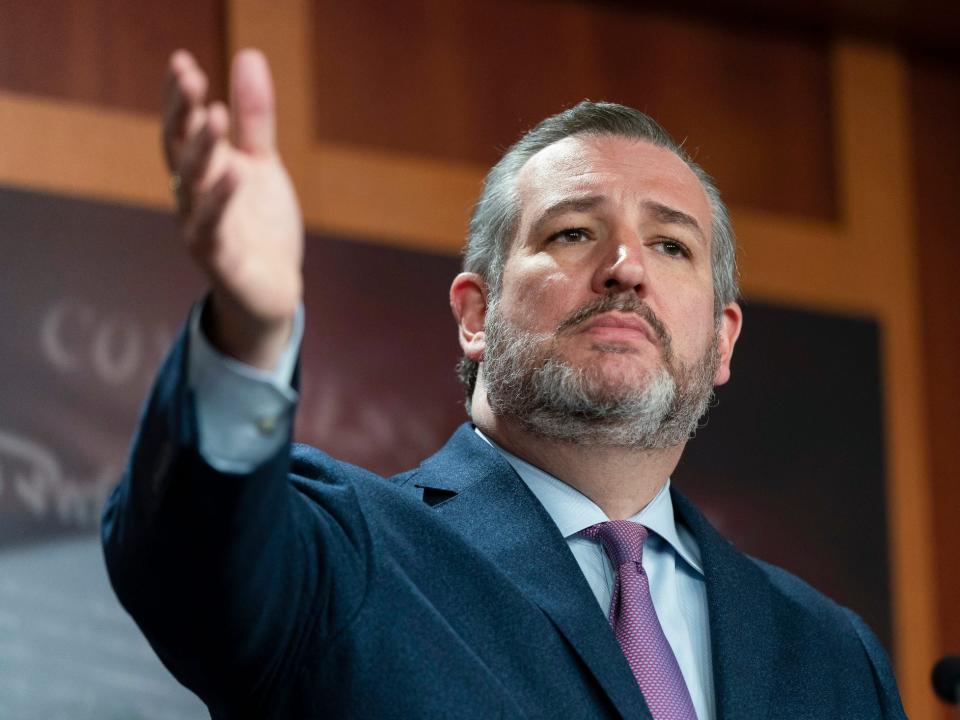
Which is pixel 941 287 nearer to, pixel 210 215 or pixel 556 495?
pixel 556 495

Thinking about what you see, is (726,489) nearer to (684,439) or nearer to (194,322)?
(684,439)

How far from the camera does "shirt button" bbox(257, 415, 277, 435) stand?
1386 millimetres

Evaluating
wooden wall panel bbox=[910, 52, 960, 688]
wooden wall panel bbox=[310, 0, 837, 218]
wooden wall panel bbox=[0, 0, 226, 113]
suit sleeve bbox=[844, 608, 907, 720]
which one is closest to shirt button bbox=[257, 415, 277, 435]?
suit sleeve bbox=[844, 608, 907, 720]

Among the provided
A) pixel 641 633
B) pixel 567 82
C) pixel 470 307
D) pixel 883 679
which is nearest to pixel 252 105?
pixel 641 633

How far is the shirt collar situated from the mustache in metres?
0.19

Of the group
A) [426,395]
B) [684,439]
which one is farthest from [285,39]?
[684,439]

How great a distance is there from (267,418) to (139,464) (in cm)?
13

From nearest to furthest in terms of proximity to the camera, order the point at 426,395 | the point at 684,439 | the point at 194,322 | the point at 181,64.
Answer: the point at 181,64, the point at 194,322, the point at 684,439, the point at 426,395

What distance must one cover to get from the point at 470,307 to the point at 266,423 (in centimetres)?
100

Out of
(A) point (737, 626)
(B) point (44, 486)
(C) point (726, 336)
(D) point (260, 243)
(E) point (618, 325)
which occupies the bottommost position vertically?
(B) point (44, 486)

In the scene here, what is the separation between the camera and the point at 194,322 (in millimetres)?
1379

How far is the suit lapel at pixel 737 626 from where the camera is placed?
185 centimetres

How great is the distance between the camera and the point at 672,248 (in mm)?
2195

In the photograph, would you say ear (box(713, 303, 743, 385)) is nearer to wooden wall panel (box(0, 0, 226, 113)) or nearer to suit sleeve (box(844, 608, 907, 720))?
suit sleeve (box(844, 608, 907, 720))
